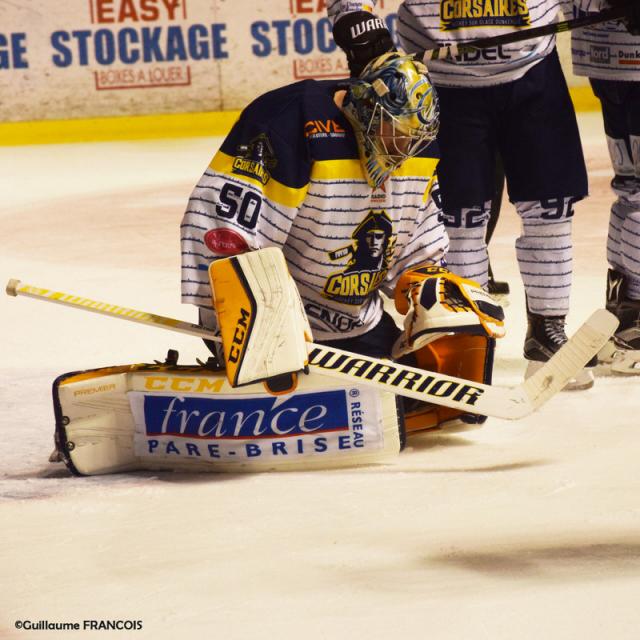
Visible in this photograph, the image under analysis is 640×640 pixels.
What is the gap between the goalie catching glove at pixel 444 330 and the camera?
2414 mm

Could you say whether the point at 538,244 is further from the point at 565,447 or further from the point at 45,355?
the point at 45,355

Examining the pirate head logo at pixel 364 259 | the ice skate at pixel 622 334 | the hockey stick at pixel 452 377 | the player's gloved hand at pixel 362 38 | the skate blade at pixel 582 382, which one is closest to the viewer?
the hockey stick at pixel 452 377

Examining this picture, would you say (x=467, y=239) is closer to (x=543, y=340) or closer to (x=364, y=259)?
(x=543, y=340)

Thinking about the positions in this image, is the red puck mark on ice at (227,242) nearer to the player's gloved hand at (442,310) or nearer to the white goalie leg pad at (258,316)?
the white goalie leg pad at (258,316)

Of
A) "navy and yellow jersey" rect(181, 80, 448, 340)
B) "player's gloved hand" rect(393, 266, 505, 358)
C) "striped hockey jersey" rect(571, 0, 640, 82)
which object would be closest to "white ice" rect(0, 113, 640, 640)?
"player's gloved hand" rect(393, 266, 505, 358)

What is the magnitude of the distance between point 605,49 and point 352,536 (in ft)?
5.01

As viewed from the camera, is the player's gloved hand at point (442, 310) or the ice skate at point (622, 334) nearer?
the player's gloved hand at point (442, 310)

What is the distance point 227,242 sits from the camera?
2.34 m

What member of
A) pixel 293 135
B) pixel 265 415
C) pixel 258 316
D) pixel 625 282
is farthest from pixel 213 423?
pixel 625 282

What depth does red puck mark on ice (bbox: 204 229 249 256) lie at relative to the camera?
7.68 ft

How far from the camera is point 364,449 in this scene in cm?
233

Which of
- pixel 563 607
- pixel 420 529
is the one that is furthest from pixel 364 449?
pixel 563 607

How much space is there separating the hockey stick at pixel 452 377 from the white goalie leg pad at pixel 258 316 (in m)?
0.08

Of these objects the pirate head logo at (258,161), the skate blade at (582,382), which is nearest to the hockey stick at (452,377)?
the pirate head logo at (258,161)
